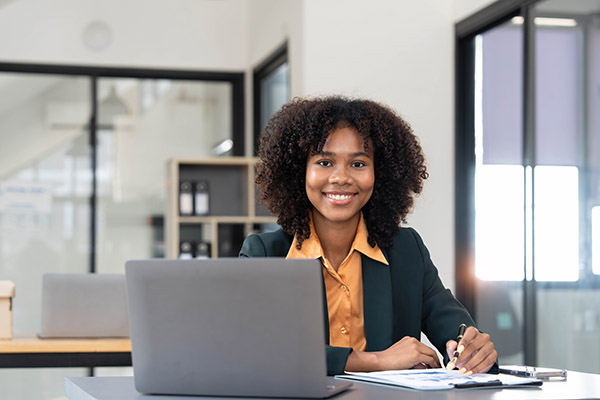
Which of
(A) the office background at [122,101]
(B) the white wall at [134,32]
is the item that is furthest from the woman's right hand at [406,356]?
(B) the white wall at [134,32]

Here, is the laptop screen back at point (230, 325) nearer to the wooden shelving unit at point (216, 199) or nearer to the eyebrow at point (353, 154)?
the eyebrow at point (353, 154)

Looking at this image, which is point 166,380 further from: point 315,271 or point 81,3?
point 81,3

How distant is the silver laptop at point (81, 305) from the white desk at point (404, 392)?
1768 millimetres

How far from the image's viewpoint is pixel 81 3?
5809 mm

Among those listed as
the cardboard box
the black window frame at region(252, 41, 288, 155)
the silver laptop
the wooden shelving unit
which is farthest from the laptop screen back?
the black window frame at region(252, 41, 288, 155)

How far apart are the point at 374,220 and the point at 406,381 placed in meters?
0.73

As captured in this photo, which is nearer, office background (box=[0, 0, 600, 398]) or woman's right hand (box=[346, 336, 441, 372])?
woman's right hand (box=[346, 336, 441, 372])

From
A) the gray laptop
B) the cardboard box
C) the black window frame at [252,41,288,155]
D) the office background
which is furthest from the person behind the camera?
the office background

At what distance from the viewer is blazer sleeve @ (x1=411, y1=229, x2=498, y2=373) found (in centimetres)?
203

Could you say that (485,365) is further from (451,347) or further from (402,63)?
(402,63)

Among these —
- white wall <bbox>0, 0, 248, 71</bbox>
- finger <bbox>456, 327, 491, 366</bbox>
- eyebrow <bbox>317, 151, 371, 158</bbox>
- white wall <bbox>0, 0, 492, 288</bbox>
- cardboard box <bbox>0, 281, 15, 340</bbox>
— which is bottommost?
cardboard box <bbox>0, 281, 15, 340</bbox>

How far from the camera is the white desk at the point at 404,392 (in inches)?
53.5

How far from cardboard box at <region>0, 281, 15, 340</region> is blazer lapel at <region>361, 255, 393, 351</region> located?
5.92 ft

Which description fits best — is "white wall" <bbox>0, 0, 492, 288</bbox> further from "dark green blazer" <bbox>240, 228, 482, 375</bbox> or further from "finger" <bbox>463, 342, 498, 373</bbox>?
"finger" <bbox>463, 342, 498, 373</bbox>
